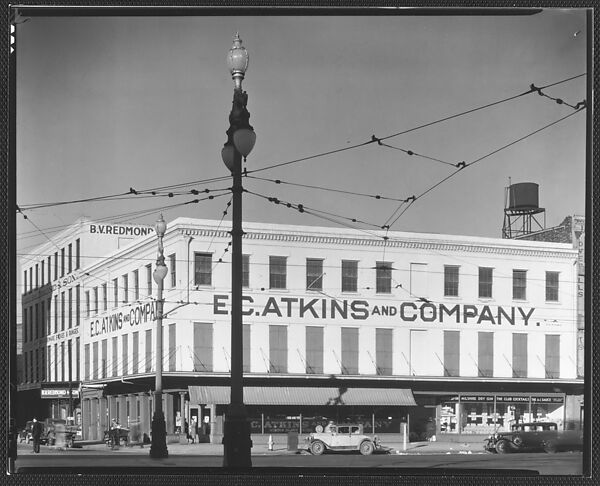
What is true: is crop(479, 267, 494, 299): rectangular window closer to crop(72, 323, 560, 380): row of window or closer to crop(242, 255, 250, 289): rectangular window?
crop(72, 323, 560, 380): row of window

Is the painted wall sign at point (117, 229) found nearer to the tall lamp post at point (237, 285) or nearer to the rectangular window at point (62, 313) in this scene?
the rectangular window at point (62, 313)

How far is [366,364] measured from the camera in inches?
479

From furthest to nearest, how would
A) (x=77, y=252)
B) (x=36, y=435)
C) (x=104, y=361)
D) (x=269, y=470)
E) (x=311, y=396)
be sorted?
(x=104, y=361) → (x=311, y=396) → (x=77, y=252) → (x=269, y=470) → (x=36, y=435)

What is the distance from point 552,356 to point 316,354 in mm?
2551

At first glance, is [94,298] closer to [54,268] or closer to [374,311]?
[54,268]

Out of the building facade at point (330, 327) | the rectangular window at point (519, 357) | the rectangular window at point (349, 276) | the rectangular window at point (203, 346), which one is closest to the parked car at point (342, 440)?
the building facade at point (330, 327)

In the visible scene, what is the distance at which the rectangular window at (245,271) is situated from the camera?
38.4 ft

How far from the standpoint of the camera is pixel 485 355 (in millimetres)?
12484

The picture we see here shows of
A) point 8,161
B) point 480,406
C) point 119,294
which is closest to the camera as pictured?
point 8,161

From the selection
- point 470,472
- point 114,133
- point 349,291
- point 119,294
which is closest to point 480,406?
point 470,472

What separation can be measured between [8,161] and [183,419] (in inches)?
129

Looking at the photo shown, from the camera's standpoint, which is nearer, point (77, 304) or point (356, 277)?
point (77, 304)

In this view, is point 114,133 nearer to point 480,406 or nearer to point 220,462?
point 220,462

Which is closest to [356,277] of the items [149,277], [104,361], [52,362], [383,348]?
[383,348]
